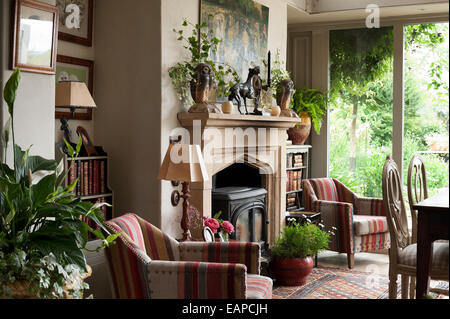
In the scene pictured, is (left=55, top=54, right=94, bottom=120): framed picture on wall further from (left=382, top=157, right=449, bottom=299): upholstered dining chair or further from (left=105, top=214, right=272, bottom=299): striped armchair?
(left=382, top=157, right=449, bottom=299): upholstered dining chair

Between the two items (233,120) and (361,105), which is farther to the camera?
(361,105)

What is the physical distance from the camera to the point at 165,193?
3771mm

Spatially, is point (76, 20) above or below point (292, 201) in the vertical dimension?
above

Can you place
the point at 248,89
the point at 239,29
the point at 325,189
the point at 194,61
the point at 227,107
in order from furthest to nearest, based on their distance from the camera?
the point at 325,189 < the point at 239,29 < the point at 248,89 < the point at 227,107 < the point at 194,61

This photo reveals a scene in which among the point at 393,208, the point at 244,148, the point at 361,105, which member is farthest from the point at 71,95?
the point at 361,105

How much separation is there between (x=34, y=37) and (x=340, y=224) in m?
3.46

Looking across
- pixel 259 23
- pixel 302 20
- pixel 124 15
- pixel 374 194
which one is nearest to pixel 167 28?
pixel 124 15

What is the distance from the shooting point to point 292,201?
233 inches

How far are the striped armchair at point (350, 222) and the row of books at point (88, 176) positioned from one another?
2.46 metres

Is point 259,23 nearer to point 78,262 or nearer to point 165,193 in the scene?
point 165,193

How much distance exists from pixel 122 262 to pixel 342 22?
4499mm

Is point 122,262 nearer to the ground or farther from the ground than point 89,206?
nearer to the ground

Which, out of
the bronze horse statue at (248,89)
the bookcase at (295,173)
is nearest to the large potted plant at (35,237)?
the bronze horse statue at (248,89)

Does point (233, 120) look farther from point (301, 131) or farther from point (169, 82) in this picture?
point (301, 131)
